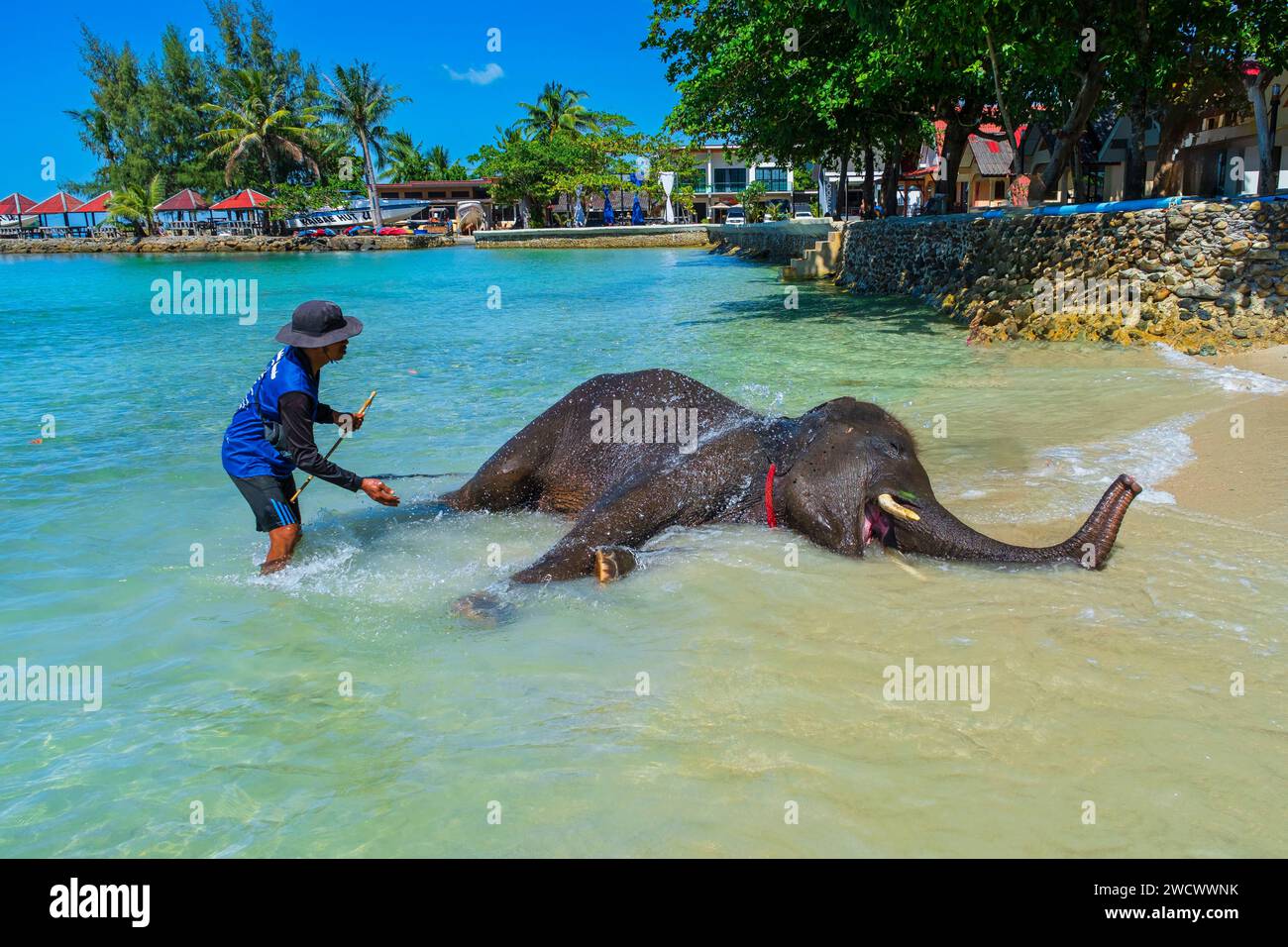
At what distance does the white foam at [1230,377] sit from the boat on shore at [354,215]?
73.9 meters

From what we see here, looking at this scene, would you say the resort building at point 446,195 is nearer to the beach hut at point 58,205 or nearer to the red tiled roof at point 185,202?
the red tiled roof at point 185,202

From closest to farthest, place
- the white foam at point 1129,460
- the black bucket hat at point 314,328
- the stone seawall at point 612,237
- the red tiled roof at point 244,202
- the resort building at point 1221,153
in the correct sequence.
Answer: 1. the black bucket hat at point 314,328
2. the white foam at point 1129,460
3. the resort building at point 1221,153
4. the stone seawall at point 612,237
5. the red tiled roof at point 244,202

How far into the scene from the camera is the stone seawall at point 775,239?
36281 mm

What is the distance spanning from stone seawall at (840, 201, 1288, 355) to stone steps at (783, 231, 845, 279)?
12.5 m

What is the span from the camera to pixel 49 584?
18.7ft

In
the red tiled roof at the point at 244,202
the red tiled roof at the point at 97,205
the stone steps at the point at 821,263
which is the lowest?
the stone steps at the point at 821,263

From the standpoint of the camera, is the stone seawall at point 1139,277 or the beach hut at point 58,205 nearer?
the stone seawall at point 1139,277

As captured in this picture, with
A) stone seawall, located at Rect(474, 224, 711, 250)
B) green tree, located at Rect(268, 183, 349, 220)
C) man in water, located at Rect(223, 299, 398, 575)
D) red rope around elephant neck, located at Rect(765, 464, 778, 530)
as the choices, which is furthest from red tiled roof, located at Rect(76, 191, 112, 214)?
red rope around elephant neck, located at Rect(765, 464, 778, 530)

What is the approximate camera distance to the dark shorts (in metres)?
5.30

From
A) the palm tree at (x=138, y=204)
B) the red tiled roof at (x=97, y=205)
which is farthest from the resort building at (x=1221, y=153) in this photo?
the red tiled roof at (x=97, y=205)

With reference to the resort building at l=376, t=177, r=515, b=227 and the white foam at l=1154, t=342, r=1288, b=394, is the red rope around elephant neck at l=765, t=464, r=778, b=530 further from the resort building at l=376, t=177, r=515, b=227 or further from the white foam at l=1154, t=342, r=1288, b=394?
the resort building at l=376, t=177, r=515, b=227
